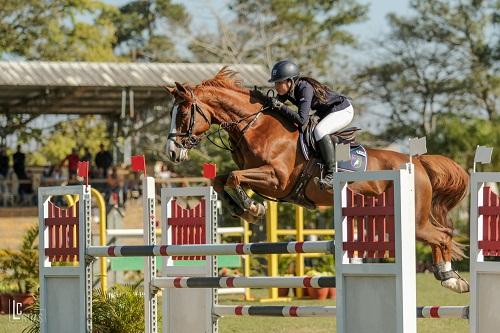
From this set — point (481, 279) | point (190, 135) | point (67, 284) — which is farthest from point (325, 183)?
point (481, 279)

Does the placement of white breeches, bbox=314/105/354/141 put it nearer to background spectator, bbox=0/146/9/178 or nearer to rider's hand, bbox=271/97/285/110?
rider's hand, bbox=271/97/285/110

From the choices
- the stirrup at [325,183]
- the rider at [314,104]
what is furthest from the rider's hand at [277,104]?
the stirrup at [325,183]

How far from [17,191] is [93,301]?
15.5m

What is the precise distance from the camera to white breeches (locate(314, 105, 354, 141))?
8578 mm

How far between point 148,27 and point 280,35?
323 inches

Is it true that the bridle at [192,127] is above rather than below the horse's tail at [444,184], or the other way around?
above

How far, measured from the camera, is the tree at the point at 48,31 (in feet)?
108

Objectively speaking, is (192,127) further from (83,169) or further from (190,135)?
(83,169)

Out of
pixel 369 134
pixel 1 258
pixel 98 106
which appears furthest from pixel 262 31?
pixel 1 258

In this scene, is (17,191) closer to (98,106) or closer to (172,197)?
(98,106)

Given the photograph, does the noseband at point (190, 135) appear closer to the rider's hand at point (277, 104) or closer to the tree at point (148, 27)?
the rider's hand at point (277, 104)

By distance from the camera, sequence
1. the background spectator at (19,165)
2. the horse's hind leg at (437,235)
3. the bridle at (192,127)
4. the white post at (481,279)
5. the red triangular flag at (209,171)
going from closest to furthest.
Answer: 1. the white post at (481,279)
2. the horse's hind leg at (437,235)
3. the red triangular flag at (209,171)
4. the bridle at (192,127)
5. the background spectator at (19,165)

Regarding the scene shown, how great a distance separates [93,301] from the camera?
7754mm

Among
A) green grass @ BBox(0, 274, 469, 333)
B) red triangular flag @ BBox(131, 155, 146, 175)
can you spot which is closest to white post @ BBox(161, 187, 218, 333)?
red triangular flag @ BBox(131, 155, 146, 175)
